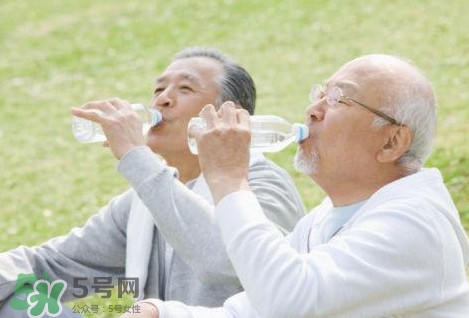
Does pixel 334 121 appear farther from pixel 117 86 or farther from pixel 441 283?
pixel 117 86

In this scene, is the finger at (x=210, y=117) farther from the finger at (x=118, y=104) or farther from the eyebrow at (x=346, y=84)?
the finger at (x=118, y=104)

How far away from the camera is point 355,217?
138 inches

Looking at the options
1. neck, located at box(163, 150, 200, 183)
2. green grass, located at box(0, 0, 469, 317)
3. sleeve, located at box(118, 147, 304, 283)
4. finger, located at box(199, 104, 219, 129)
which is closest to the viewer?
finger, located at box(199, 104, 219, 129)

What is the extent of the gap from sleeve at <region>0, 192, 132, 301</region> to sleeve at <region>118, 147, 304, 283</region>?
2.31 ft

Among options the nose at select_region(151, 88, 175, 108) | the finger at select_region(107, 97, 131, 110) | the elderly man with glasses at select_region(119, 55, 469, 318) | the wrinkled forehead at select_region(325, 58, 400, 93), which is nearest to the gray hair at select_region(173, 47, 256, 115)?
the nose at select_region(151, 88, 175, 108)

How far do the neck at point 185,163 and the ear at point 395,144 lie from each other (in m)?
1.13

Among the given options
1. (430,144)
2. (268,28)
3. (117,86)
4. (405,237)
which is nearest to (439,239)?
(405,237)

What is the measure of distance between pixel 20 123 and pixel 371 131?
936cm

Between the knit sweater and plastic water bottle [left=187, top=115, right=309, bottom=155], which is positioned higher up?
plastic water bottle [left=187, top=115, right=309, bottom=155]

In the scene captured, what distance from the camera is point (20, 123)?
41.3ft

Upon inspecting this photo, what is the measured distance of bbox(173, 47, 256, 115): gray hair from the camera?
15.4ft

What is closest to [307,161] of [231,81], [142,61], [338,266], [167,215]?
[338,266]

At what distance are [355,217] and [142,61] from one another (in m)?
11.3

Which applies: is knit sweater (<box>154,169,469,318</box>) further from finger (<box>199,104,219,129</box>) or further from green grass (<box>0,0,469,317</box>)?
green grass (<box>0,0,469,317</box>)
